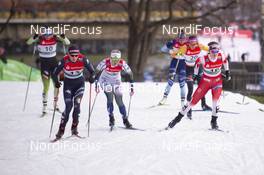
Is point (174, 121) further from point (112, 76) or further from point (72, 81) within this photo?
point (72, 81)

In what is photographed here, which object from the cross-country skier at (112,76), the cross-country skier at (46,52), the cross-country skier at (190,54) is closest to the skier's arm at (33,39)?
the cross-country skier at (46,52)

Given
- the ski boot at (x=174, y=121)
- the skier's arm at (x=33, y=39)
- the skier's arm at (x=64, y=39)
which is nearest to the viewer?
the ski boot at (x=174, y=121)

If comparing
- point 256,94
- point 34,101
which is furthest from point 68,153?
point 256,94

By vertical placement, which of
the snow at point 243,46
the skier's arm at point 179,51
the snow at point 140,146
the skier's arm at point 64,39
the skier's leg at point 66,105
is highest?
the snow at point 243,46

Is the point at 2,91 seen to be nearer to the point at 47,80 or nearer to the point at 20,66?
the point at 47,80

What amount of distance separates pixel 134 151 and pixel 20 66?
1745 centimetres

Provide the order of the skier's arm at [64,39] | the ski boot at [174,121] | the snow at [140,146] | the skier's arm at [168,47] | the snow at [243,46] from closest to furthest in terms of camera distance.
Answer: the snow at [140,146]
the ski boot at [174,121]
the skier's arm at [64,39]
the skier's arm at [168,47]
the snow at [243,46]

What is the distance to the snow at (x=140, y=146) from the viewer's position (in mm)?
9617

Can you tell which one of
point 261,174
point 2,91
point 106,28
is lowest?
point 261,174

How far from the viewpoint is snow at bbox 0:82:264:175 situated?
379 inches

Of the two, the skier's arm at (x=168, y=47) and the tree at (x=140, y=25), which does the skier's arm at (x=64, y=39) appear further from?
the tree at (x=140, y=25)

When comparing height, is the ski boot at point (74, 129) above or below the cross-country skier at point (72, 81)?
below

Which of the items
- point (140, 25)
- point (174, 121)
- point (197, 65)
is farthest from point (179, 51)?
point (140, 25)

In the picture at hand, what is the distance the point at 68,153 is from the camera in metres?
10.5
